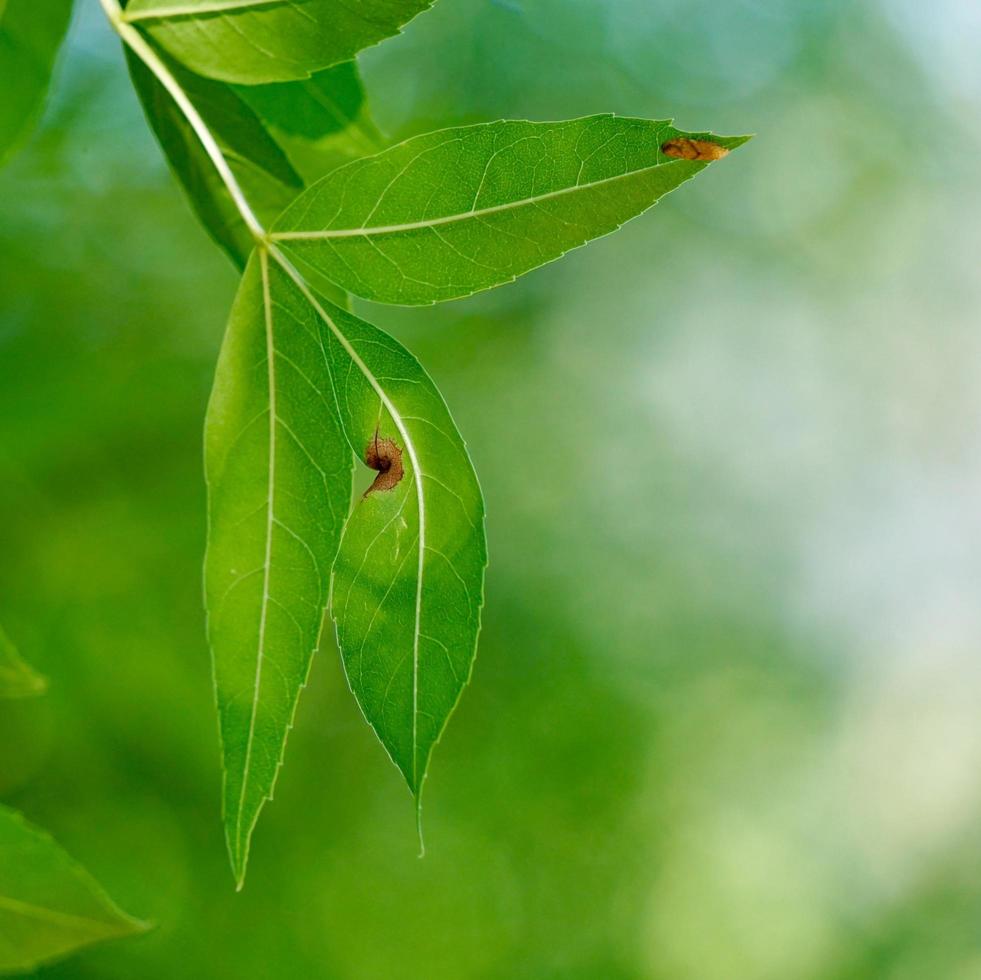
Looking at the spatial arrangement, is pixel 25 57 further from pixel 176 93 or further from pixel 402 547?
pixel 402 547

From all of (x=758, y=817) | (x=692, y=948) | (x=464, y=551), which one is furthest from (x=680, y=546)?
(x=464, y=551)

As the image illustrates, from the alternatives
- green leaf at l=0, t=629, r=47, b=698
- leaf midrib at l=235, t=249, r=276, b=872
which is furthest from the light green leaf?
green leaf at l=0, t=629, r=47, b=698

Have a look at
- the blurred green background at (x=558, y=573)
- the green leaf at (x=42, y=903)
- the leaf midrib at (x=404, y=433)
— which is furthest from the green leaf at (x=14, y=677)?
the blurred green background at (x=558, y=573)

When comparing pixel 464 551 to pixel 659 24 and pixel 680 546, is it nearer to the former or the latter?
pixel 680 546

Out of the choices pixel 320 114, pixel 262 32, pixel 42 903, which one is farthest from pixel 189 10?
pixel 42 903

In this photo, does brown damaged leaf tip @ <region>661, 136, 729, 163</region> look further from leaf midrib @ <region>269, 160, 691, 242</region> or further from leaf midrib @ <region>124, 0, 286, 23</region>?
leaf midrib @ <region>124, 0, 286, 23</region>

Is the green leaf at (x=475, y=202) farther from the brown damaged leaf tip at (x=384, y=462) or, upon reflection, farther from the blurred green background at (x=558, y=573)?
the blurred green background at (x=558, y=573)
